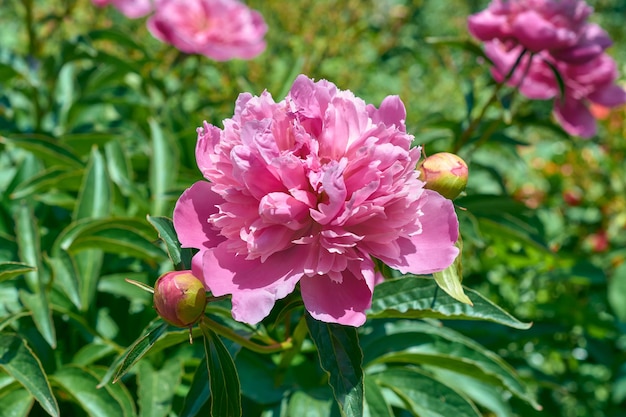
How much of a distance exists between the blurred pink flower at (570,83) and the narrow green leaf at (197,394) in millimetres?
882

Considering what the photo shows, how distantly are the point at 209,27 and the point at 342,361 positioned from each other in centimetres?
132

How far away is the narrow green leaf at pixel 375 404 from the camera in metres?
0.97

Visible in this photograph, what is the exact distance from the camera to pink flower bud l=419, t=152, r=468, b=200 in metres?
0.80

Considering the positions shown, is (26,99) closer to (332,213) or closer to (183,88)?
(183,88)

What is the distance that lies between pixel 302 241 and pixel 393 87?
2.46 meters

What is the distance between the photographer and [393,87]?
3.08m

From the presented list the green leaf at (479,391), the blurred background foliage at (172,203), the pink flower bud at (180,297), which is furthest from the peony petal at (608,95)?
the pink flower bud at (180,297)

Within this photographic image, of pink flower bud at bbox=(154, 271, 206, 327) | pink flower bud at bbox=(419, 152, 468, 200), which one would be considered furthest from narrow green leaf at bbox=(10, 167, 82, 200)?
pink flower bud at bbox=(419, 152, 468, 200)

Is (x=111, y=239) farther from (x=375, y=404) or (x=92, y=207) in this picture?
(x=375, y=404)

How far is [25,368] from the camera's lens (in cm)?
92

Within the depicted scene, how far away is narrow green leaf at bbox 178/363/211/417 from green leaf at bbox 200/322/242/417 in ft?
0.36

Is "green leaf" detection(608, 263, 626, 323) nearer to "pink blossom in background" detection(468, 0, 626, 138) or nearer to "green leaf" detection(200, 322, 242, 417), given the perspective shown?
"pink blossom in background" detection(468, 0, 626, 138)

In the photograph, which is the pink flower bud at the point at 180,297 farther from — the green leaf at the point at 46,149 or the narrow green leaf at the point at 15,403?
the green leaf at the point at 46,149

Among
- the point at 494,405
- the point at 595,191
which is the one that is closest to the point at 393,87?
the point at 595,191
